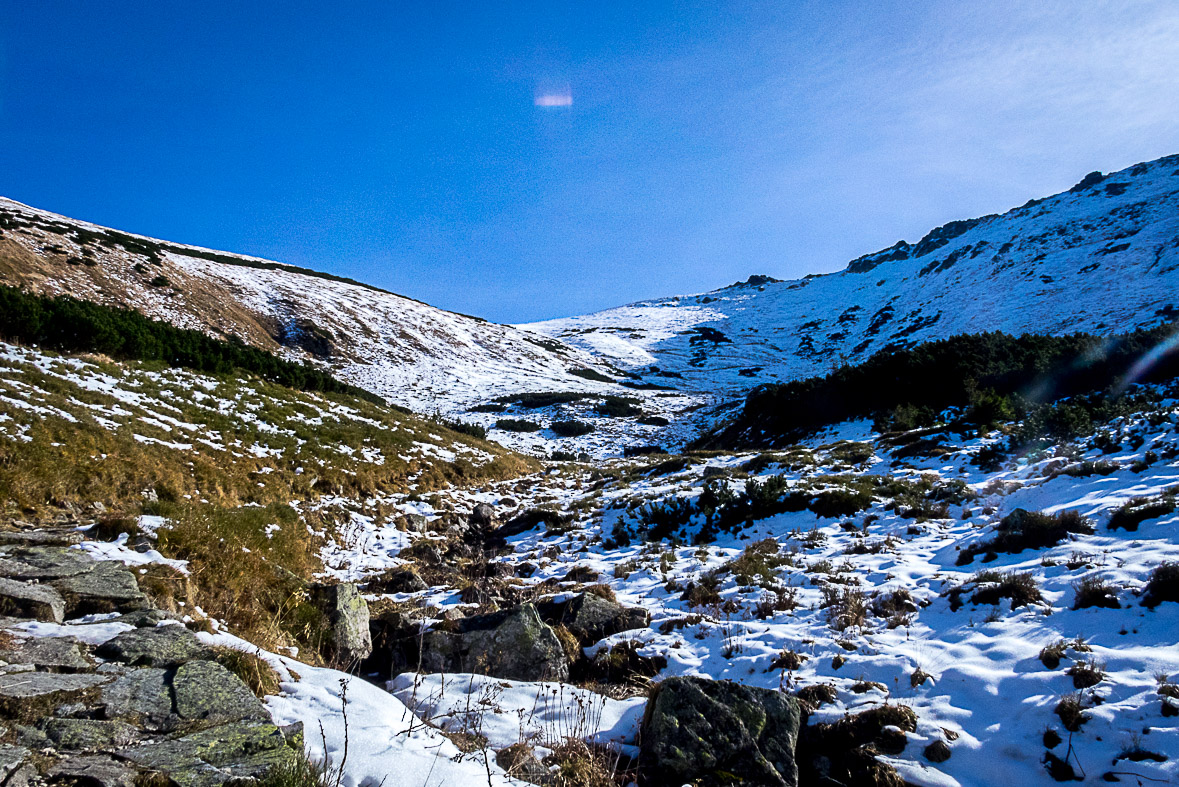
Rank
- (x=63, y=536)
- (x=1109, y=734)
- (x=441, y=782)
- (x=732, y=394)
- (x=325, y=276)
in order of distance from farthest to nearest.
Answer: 1. (x=325, y=276)
2. (x=732, y=394)
3. (x=63, y=536)
4. (x=1109, y=734)
5. (x=441, y=782)

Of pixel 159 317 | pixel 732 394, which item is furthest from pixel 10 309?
pixel 732 394

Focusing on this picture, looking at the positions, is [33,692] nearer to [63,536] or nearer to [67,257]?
[63,536]

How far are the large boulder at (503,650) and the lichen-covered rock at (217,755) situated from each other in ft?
9.55

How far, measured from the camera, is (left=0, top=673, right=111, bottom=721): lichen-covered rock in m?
2.67

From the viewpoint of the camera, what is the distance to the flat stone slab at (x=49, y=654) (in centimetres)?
317

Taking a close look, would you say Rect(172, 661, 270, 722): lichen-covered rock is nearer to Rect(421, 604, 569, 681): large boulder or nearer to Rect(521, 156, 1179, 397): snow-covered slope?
Rect(421, 604, 569, 681): large boulder

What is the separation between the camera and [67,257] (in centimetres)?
3728

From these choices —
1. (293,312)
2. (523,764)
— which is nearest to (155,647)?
(523,764)

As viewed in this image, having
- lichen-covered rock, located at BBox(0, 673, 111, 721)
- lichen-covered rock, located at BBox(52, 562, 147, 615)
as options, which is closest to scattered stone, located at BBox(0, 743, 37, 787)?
lichen-covered rock, located at BBox(0, 673, 111, 721)

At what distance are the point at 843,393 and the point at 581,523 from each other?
17.2 meters

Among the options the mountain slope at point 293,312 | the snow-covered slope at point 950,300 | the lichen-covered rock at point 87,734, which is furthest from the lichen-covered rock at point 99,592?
the snow-covered slope at point 950,300

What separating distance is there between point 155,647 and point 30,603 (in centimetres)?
118

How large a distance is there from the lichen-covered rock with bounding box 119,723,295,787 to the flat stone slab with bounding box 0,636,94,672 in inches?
41.5

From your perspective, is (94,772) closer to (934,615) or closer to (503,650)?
(503,650)
